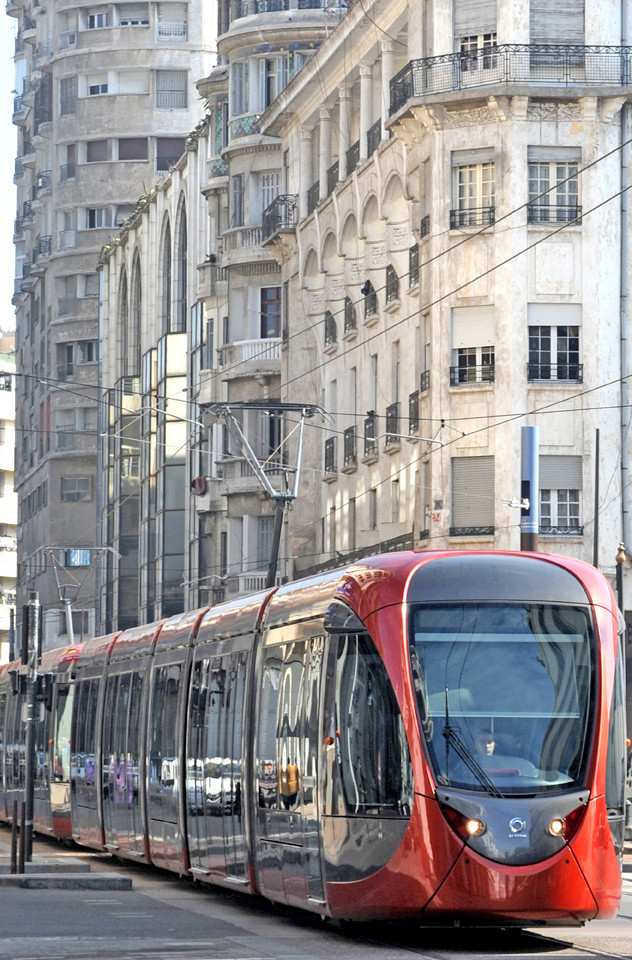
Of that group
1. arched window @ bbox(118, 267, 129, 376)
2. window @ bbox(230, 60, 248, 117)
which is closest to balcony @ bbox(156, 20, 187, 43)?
arched window @ bbox(118, 267, 129, 376)

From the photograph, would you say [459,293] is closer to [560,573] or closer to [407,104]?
[407,104]

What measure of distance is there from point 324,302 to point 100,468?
3436 cm

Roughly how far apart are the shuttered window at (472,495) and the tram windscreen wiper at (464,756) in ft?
93.9

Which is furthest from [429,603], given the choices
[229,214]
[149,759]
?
[229,214]

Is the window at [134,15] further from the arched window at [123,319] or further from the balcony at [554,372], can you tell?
the balcony at [554,372]

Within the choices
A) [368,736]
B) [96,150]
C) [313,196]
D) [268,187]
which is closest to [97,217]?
[96,150]

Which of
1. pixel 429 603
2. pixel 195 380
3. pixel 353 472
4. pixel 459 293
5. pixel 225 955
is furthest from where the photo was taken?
pixel 195 380

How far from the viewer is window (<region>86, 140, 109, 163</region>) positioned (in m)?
91.9

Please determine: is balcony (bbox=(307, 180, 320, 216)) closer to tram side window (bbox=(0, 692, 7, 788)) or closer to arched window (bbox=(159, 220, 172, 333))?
arched window (bbox=(159, 220, 172, 333))

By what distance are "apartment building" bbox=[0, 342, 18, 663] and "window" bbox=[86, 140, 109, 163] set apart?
29051 millimetres

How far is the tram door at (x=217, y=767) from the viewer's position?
1750cm

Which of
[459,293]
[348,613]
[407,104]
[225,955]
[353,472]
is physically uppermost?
[407,104]

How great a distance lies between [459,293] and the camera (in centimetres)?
4325

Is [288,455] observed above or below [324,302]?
below
